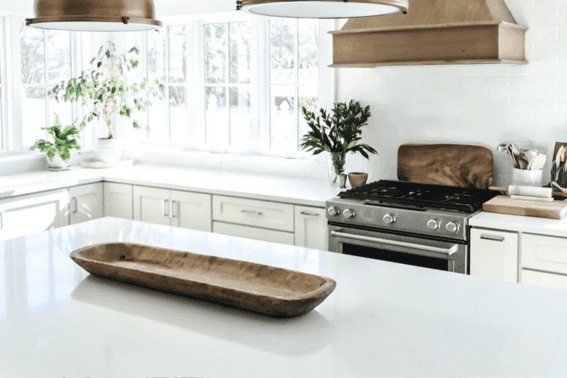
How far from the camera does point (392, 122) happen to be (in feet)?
15.4

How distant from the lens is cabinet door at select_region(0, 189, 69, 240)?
4.58 meters

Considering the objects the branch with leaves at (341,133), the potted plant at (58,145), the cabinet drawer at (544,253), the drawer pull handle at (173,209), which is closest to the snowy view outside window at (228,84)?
the drawer pull handle at (173,209)

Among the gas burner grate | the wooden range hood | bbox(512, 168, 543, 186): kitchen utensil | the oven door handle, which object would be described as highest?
the wooden range hood

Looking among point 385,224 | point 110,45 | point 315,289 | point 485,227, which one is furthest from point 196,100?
point 315,289

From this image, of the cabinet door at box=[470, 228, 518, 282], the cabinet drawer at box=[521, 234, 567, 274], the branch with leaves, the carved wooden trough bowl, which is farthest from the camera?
the branch with leaves

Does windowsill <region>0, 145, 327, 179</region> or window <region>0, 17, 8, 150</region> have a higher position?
window <region>0, 17, 8, 150</region>

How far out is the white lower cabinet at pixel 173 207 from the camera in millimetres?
4762

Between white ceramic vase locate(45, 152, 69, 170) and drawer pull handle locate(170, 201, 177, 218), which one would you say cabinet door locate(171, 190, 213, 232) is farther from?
white ceramic vase locate(45, 152, 69, 170)

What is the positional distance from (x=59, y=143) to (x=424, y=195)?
3109mm

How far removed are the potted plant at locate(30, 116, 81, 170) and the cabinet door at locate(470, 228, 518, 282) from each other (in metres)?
3.45

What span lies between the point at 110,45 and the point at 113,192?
5.31 feet

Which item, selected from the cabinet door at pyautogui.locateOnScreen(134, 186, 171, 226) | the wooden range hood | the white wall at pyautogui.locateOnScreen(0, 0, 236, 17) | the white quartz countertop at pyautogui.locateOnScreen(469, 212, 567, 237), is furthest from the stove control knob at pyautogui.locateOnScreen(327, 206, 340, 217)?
the white wall at pyautogui.locateOnScreen(0, 0, 236, 17)

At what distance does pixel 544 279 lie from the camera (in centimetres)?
344

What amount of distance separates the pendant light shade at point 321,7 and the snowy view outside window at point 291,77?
3.15 metres
